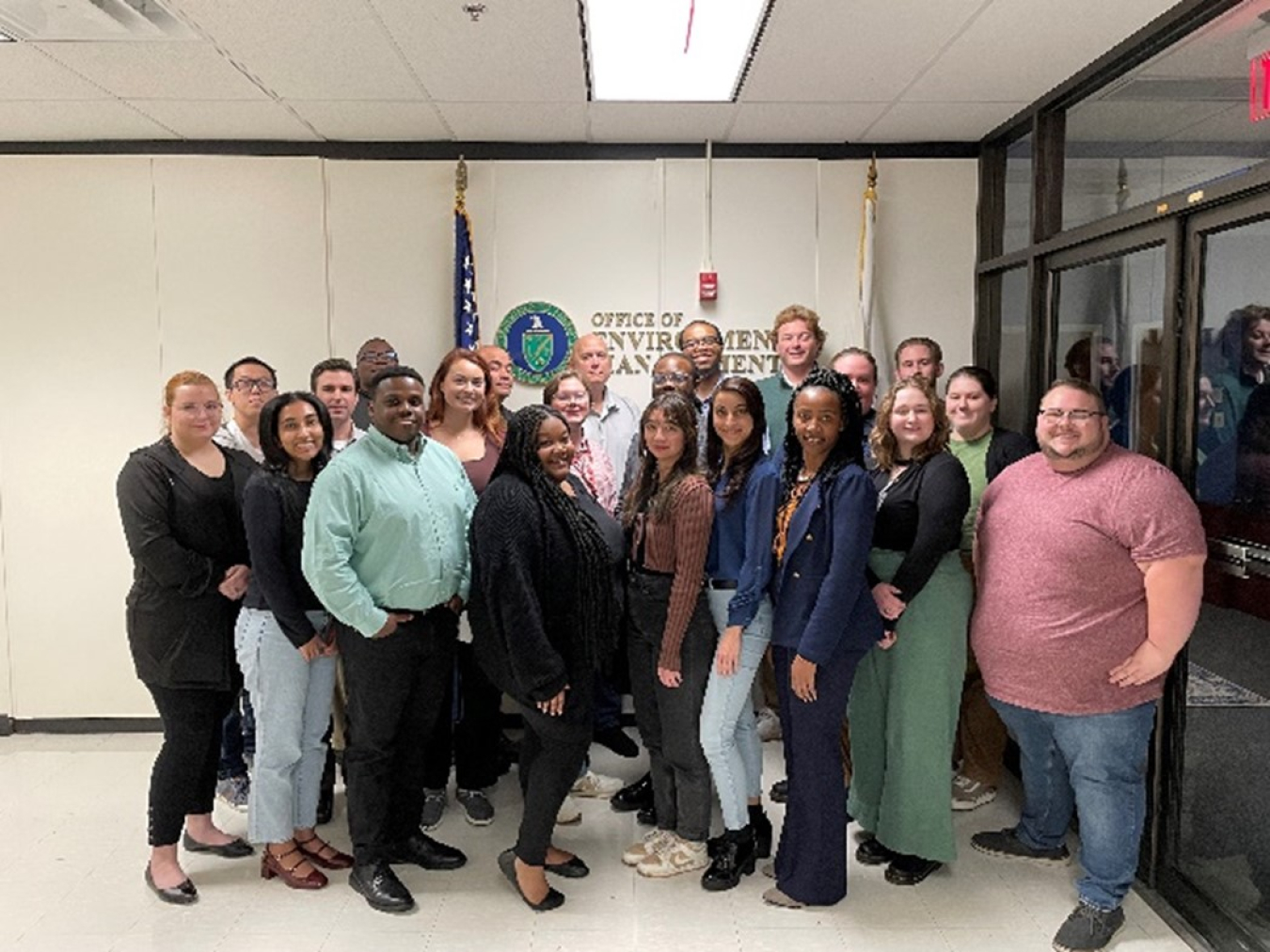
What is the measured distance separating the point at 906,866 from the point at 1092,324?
7.53 ft

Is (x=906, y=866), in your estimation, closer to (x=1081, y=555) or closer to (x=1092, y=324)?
(x=1081, y=555)

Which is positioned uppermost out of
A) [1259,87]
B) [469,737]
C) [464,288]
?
[1259,87]

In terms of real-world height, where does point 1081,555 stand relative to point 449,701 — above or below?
above

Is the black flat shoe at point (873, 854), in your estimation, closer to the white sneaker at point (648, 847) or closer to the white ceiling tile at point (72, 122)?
the white sneaker at point (648, 847)

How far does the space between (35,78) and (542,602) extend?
119 inches

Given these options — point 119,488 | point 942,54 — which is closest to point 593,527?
point 119,488

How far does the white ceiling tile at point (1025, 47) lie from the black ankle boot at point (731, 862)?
291 cm

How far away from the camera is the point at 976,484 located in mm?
3635

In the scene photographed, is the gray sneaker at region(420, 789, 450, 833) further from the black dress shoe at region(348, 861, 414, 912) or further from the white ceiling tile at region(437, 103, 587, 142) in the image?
the white ceiling tile at region(437, 103, 587, 142)

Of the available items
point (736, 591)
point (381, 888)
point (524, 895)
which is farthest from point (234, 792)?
point (736, 591)

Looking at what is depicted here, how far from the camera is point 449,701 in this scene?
3.86 m

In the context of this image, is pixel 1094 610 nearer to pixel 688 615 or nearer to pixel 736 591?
pixel 736 591

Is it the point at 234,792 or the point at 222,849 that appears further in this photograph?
the point at 234,792

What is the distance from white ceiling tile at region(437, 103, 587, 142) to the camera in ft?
13.9
